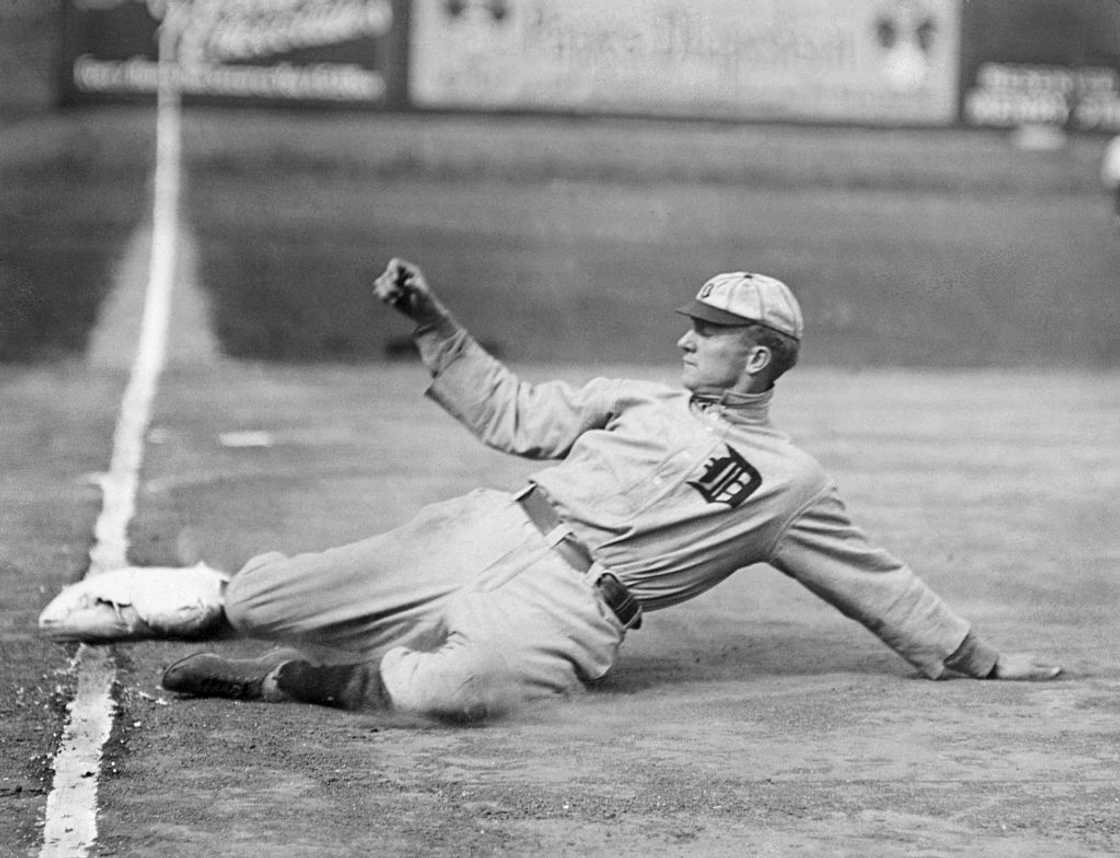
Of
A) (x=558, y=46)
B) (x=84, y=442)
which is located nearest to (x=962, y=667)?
(x=84, y=442)

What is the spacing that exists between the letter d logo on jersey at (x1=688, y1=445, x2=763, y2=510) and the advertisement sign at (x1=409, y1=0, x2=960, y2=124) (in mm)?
22119

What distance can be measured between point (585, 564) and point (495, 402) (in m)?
0.54

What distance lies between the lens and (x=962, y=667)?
6.02 meters

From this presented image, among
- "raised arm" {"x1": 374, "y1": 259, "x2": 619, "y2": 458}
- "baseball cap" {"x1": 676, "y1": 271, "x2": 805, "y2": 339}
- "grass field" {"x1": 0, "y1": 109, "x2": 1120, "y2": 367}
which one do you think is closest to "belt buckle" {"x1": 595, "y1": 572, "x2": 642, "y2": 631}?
"raised arm" {"x1": 374, "y1": 259, "x2": 619, "y2": 458}

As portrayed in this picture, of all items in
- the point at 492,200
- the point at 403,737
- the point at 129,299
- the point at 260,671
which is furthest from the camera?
the point at 492,200

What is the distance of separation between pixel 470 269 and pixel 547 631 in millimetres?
13322

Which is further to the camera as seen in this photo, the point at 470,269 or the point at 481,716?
the point at 470,269

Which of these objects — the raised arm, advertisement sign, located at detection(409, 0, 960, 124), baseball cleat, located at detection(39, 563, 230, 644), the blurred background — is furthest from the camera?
advertisement sign, located at detection(409, 0, 960, 124)

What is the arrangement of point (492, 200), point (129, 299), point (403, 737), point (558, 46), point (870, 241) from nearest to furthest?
point (403, 737) < point (129, 299) < point (870, 241) < point (492, 200) < point (558, 46)

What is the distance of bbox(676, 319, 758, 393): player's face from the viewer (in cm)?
588

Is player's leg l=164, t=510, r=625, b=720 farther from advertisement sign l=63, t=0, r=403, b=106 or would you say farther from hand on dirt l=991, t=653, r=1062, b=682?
advertisement sign l=63, t=0, r=403, b=106

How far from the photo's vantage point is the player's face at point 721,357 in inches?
231

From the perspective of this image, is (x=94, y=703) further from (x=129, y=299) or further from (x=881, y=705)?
(x=129, y=299)

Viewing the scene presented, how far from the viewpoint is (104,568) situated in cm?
726
